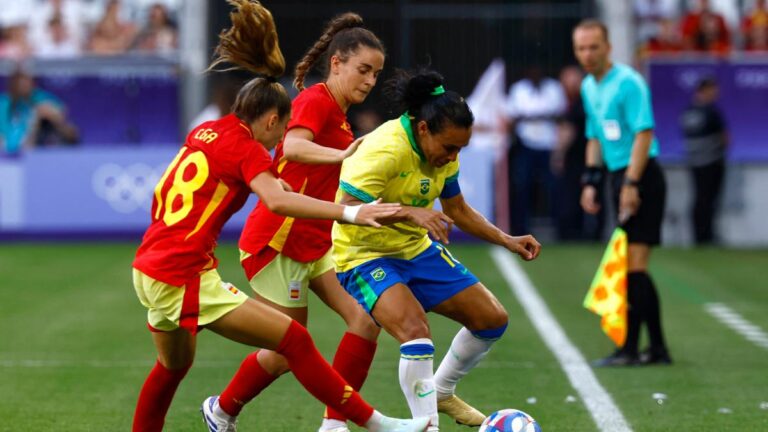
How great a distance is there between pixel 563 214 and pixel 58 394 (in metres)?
12.0

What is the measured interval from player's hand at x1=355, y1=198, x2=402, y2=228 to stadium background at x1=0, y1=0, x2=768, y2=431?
272 cm

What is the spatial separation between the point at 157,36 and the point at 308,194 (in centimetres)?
1446

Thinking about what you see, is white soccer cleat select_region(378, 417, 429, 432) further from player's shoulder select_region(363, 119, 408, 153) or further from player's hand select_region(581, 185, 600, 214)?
player's hand select_region(581, 185, 600, 214)

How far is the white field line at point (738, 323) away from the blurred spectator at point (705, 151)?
5960 millimetres

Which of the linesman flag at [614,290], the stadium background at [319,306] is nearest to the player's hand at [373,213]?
the stadium background at [319,306]

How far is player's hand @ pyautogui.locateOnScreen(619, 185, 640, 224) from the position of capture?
949 centimetres

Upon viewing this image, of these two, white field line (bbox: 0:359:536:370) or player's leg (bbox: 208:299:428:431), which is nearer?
player's leg (bbox: 208:299:428:431)

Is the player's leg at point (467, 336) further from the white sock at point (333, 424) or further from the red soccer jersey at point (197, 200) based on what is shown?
the red soccer jersey at point (197, 200)

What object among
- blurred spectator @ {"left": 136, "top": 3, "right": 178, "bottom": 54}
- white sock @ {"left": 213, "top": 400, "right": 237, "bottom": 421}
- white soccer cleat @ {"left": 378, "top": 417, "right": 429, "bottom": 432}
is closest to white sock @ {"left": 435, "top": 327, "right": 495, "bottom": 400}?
white soccer cleat @ {"left": 378, "top": 417, "right": 429, "bottom": 432}

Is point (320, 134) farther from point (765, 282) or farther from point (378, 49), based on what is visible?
point (765, 282)

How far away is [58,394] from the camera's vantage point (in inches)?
333

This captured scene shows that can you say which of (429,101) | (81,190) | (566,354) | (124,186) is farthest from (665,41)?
(429,101)

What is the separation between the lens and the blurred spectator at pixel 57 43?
21062mm

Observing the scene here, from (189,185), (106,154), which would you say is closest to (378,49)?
(189,185)
